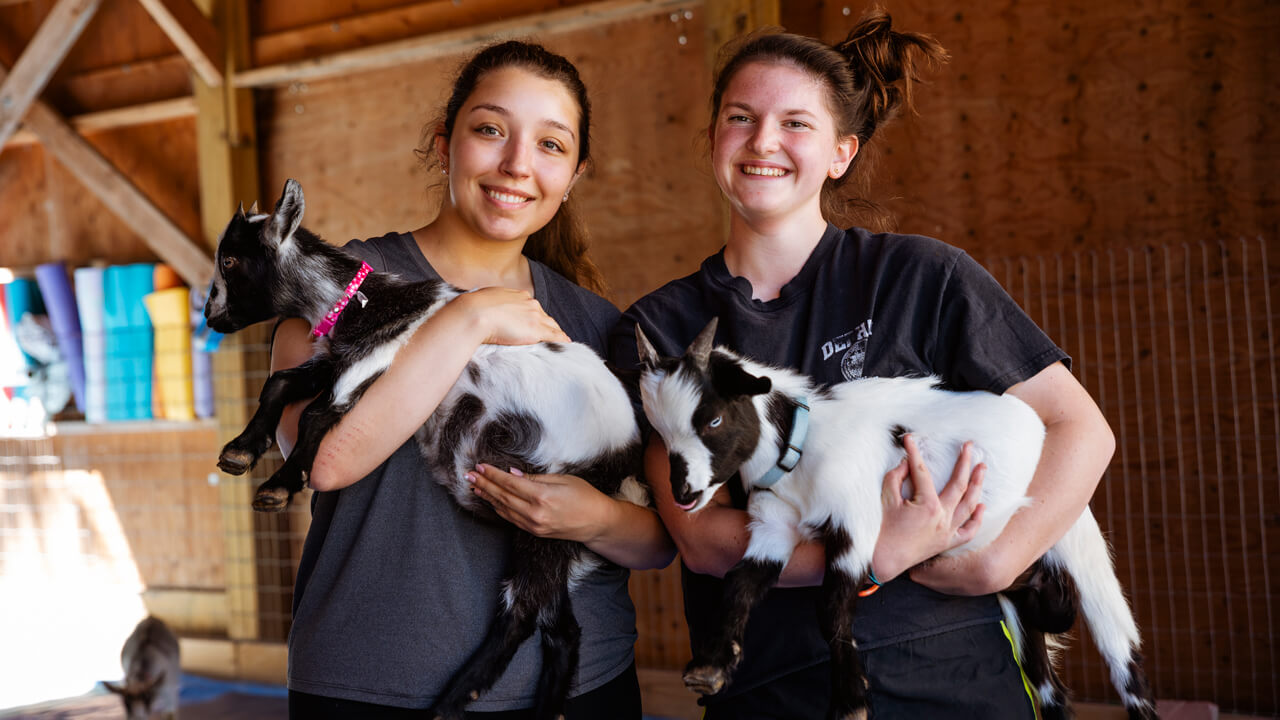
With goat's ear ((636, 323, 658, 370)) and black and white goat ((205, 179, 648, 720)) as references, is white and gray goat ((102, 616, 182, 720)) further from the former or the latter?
goat's ear ((636, 323, 658, 370))

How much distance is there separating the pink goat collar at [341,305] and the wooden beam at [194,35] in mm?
4433

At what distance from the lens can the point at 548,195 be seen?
1.88 meters

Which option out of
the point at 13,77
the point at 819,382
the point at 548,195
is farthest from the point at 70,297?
the point at 819,382

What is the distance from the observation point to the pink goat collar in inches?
70.6

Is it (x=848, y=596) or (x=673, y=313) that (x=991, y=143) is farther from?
(x=848, y=596)

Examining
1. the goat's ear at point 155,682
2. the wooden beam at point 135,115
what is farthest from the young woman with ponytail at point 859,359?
the wooden beam at point 135,115

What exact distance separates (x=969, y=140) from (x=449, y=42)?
9.05 feet

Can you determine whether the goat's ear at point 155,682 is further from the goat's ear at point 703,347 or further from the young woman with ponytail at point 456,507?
the goat's ear at point 703,347

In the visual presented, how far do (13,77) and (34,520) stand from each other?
9.73ft

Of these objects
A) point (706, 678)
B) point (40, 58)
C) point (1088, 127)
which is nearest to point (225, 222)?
point (40, 58)

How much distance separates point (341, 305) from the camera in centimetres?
180

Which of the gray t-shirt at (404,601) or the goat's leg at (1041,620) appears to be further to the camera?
the goat's leg at (1041,620)

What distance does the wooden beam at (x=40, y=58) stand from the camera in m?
5.31

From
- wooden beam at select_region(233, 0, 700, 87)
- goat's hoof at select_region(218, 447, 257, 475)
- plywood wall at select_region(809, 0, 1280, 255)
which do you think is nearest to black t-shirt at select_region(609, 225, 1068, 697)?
goat's hoof at select_region(218, 447, 257, 475)
